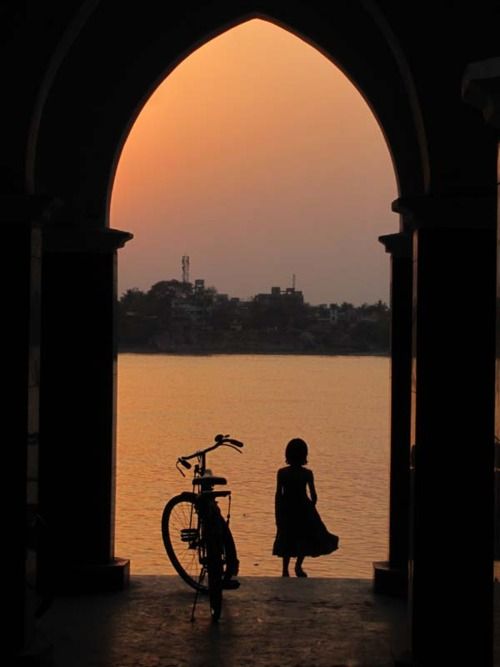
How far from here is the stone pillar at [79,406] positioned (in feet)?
35.8

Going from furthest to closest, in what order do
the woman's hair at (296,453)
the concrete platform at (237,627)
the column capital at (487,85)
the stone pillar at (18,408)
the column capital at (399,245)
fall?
the woman's hair at (296,453) → the column capital at (399,245) → the concrete platform at (237,627) → the stone pillar at (18,408) → the column capital at (487,85)

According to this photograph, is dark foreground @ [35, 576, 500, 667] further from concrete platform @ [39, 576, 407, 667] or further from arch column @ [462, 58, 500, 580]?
arch column @ [462, 58, 500, 580]

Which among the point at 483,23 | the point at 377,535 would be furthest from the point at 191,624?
the point at 377,535

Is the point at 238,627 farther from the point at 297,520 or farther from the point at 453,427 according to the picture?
the point at 453,427

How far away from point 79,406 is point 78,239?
4.13ft

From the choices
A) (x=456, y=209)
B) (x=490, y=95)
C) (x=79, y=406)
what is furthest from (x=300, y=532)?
(x=490, y=95)

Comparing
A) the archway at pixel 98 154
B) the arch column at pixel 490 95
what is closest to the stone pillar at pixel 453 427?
the archway at pixel 98 154

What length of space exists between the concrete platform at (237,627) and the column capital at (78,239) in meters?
2.59

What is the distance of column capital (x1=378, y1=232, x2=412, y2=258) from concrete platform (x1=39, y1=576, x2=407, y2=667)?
8.40 ft

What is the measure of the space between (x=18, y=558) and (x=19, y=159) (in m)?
2.14

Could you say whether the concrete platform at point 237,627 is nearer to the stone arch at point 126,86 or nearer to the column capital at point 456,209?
the column capital at point 456,209

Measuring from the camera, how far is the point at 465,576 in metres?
7.95

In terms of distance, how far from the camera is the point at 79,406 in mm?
10977

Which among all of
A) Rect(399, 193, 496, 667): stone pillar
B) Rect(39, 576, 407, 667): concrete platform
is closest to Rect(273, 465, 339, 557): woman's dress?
Rect(39, 576, 407, 667): concrete platform
